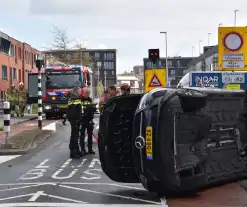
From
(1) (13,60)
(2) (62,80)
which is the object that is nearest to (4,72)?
(1) (13,60)

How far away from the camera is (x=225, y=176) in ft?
23.8

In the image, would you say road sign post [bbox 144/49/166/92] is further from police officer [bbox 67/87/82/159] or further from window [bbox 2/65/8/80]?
window [bbox 2/65/8/80]

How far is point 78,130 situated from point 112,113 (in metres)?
4.42

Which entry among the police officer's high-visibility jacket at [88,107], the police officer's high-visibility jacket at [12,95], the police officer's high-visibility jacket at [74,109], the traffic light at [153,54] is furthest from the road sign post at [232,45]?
the police officer's high-visibility jacket at [12,95]

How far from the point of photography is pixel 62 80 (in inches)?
1055

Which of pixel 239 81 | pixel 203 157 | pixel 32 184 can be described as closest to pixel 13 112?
pixel 239 81

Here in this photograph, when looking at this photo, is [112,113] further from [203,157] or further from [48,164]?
[48,164]

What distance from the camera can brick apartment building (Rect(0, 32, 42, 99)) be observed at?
196 feet

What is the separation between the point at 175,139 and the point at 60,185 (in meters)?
2.48

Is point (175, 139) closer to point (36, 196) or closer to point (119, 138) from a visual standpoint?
point (119, 138)

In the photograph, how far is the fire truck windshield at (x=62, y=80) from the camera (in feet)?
87.5

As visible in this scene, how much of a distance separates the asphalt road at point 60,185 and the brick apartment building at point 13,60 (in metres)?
48.9

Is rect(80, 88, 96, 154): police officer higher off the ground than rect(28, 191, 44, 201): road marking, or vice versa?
rect(80, 88, 96, 154): police officer

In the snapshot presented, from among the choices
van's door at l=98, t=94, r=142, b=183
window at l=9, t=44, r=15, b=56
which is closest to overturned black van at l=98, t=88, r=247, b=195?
van's door at l=98, t=94, r=142, b=183
